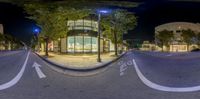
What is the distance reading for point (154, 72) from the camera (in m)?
4.27

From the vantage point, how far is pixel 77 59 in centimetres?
316

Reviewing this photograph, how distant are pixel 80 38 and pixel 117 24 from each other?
39.8 inches

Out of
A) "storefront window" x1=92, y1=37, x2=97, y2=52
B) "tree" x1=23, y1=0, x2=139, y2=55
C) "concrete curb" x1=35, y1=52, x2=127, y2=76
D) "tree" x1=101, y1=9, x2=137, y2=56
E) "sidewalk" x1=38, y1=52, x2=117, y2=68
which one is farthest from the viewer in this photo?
"tree" x1=101, y1=9, x2=137, y2=56

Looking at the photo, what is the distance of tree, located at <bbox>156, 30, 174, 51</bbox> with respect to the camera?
330 cm

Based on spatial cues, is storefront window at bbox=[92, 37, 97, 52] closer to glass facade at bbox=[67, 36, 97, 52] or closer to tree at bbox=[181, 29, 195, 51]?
glass facade at bbox=[67, 36, 97, 52]

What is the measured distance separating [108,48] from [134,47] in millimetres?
300

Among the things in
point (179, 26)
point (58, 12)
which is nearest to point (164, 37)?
point (179, 26)

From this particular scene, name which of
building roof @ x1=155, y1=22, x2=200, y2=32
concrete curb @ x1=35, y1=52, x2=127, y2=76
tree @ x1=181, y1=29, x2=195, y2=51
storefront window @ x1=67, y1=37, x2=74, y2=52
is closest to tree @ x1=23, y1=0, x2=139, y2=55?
storefront window @ x1=67, y1=37, x2=74, y2=52

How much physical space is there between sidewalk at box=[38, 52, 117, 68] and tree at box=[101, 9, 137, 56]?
30 centimetres

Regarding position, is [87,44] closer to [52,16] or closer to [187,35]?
[52,16]

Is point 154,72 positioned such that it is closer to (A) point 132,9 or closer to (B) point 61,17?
(A) point 132,9

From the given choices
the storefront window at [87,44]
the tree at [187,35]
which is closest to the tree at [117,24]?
the storefront window at [87,44]

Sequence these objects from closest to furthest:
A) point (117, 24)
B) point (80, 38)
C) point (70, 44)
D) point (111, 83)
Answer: point (70, 44), point (80, 38), point (111, 83), point (117, 24)

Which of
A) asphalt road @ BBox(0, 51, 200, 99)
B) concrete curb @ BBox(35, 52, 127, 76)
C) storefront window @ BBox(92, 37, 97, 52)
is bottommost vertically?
asphalt road @ BBox(0, 51, 200, 99)
